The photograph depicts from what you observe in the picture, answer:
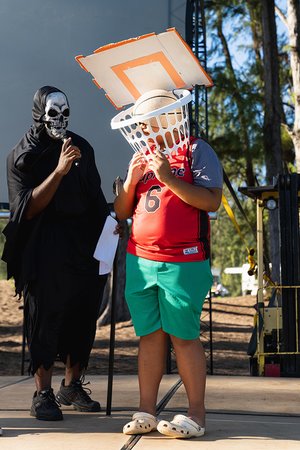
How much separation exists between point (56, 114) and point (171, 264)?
105cm

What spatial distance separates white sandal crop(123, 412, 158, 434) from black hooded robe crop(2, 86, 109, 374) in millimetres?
709

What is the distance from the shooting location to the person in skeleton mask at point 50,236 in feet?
14.9

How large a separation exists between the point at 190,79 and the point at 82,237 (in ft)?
3.45

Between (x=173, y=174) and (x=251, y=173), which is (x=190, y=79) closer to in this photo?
(x=173, y=174)

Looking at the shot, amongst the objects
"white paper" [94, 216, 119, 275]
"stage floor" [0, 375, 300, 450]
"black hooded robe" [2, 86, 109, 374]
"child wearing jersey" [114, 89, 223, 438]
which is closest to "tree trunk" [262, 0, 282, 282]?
"stage floor" [0, 375, 300, 450]

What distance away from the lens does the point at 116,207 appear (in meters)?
4.37

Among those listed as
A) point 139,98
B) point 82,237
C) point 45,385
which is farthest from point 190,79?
point 45,385

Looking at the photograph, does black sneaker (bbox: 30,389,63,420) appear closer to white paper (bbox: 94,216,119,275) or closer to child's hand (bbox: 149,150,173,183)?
white paper (bbox: 94,216,119,275)

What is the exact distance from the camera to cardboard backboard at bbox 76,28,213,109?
164 inches

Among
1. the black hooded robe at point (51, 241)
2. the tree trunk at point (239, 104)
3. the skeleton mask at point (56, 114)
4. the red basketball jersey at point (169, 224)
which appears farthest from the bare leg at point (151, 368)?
the tree trunk at point (239, 104)

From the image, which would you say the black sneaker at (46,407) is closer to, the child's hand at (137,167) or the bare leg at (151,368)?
the bare leg at (151,368)

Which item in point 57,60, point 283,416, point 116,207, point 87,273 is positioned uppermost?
point 57,60

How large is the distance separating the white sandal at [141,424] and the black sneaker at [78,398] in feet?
2.50

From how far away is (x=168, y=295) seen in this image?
410 centimetres
